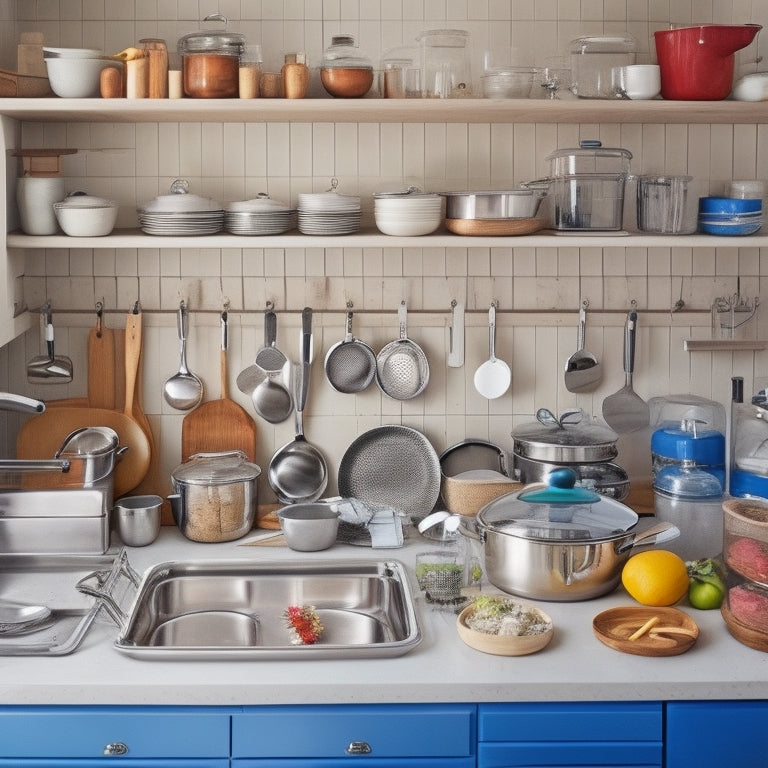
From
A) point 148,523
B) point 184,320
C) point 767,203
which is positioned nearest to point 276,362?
point 184,320

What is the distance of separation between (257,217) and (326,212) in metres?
0.17

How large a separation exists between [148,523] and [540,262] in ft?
4.12

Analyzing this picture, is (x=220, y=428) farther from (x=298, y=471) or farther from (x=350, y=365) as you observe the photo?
(x=350, y=365)

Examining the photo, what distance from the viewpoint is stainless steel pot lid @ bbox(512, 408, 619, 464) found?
2828 millimetres

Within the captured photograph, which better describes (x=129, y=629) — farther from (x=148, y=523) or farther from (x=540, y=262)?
(x=540, y=262)

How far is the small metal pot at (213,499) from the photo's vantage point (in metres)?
2.85

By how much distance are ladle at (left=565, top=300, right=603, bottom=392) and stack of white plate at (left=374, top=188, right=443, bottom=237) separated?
1.85ft

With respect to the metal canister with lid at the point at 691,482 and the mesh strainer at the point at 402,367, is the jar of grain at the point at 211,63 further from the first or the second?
the metal canister with lid at the point at 691,482

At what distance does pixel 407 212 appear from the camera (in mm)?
2730

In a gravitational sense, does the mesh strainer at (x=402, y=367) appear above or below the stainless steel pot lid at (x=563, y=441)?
above

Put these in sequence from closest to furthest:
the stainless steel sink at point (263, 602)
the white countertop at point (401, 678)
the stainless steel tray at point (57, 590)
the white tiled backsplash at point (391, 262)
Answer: the white countertop at point (401, 678)
the stainless steel tray at point (57, 590)
the stainless steel sink at point (263, 602)
the white tiled backsplash at point (391, 262)

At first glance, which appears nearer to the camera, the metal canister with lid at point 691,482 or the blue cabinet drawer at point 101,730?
the blue cabinet drawer at point 101,730

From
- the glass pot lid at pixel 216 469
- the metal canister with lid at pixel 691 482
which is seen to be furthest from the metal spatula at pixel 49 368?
the metal canister with lid at pixel 691 482

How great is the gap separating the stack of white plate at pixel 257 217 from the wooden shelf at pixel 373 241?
0.12 ft
